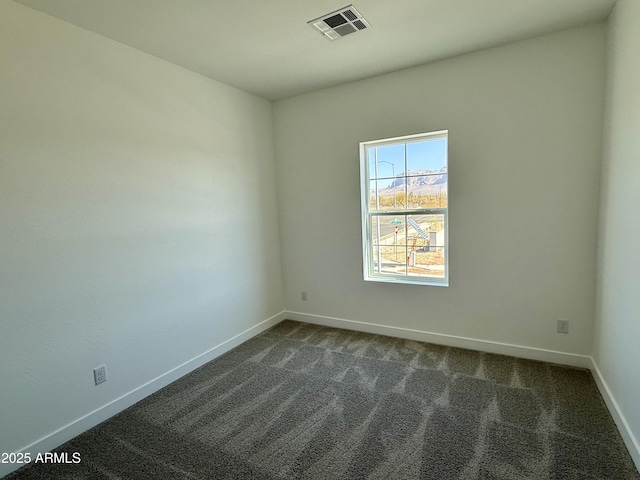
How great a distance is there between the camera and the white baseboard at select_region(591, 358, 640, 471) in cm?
167

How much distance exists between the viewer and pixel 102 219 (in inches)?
88.0

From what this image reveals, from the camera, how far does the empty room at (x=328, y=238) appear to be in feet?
6.07

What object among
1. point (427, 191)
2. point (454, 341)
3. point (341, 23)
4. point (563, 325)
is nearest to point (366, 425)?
point (454, 341)

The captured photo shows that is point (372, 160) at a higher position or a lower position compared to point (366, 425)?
higher

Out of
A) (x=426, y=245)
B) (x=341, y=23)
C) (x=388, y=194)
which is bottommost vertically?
(x=426, y=245)

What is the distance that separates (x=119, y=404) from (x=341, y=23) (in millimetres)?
3151

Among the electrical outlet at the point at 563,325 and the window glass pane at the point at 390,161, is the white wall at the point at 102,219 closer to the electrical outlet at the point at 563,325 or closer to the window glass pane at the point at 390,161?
the window glass pane at the point at 390,161

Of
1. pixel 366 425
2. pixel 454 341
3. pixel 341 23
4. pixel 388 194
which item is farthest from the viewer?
pixel 388 194

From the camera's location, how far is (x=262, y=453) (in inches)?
73.0

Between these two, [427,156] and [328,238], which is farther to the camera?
[328,238]

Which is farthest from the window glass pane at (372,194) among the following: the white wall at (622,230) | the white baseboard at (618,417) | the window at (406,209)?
the white baseboard at (618,417)

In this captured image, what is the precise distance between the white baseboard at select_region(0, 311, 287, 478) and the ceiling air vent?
9.43 ft

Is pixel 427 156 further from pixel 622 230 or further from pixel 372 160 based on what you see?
pixel 622 230

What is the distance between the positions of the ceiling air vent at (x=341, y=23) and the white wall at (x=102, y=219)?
4.30ft
